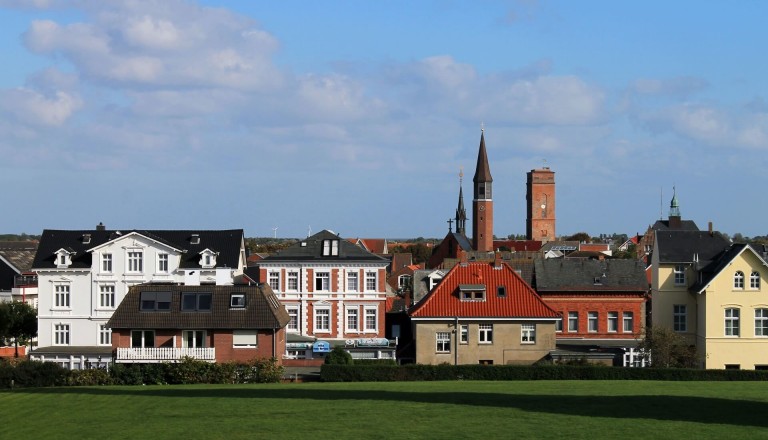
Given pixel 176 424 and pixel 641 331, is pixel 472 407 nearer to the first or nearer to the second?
pixel 176 424

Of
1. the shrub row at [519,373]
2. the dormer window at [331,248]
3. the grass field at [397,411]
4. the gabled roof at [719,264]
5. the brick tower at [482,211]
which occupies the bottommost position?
the shrub row at [519,373]

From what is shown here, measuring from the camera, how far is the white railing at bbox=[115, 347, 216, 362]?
61.2 meters

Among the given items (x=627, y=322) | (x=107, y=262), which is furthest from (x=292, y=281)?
(x=627, y=322)

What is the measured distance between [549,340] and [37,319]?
3458cm

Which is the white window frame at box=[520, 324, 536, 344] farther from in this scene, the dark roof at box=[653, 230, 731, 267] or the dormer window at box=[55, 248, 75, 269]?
the dormer window at box=[55, 248, 75, 269]

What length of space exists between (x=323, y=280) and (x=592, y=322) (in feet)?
61.5

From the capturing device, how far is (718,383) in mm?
47938

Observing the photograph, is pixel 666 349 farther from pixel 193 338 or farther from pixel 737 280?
pixel 193 338

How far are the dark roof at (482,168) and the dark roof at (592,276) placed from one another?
291 ft

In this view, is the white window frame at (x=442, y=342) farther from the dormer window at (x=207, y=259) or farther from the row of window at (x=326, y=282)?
the dormer window at (x=207, y=259)

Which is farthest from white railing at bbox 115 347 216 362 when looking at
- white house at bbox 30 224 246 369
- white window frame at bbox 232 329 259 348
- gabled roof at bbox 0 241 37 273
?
gabled roof at bbox 0 241 37 273

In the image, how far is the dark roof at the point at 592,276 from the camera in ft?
260

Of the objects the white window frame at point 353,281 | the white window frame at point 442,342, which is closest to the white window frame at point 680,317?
the white window frame at point 442,342

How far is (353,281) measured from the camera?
3061 inches
